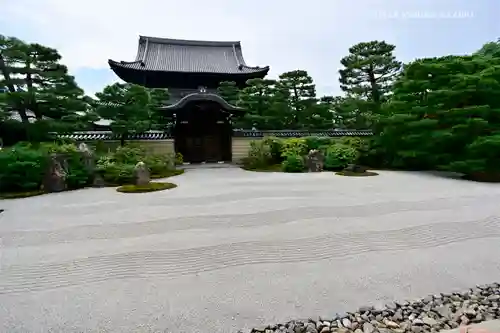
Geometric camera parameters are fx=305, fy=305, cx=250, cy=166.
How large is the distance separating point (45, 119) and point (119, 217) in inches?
293

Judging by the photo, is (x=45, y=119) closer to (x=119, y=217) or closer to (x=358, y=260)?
(x=119, y=217)

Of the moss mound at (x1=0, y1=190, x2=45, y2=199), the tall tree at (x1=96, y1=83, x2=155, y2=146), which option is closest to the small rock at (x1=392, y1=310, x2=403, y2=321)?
the moss mound at (x1=0, y1=190, x2=45, y2=199)

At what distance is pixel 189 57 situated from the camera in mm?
17781

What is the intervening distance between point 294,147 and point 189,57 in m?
9.78

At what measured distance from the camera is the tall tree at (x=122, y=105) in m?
10.7

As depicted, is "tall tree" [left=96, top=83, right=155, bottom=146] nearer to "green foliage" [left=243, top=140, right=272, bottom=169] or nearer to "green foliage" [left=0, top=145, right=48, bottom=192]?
"green foliage" [left=0, top=145, right=48, bottom=192]

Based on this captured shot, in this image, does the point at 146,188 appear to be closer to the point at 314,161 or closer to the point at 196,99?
the point at 314,161

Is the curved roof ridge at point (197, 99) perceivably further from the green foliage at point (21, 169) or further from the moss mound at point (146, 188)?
the green foliage at point (21, 169)

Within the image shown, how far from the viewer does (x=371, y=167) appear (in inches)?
466

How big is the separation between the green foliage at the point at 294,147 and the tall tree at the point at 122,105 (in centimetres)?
554

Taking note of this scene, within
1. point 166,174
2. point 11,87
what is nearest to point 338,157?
point 166,174

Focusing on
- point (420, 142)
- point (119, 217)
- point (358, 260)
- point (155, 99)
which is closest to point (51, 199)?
point (119, 217)

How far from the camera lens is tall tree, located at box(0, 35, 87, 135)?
9.07 metres

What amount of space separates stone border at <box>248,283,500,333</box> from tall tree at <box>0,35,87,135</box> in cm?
1041
